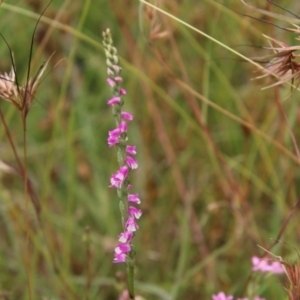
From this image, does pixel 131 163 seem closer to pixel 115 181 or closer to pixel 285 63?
pixel 115 181

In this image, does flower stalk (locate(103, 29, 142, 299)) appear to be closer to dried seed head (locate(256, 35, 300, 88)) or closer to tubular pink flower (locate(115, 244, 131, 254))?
tubular pink flower (locate(115, 244, 131, 254))

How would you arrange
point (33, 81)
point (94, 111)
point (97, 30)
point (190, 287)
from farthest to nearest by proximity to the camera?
point (97, 30), point (94, 111), point (190, 287), point (33, 81)

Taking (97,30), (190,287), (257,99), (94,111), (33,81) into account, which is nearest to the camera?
(33,81)

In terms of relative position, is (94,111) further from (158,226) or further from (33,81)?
(33,81)

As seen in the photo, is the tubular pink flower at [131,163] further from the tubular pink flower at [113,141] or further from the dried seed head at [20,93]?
the dried seed head at [20,93]

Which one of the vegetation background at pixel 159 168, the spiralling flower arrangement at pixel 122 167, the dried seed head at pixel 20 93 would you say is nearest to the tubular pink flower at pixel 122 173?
the spiralling flower arrangement at pixel 122 167

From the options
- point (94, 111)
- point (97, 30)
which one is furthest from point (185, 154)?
point (97, 30)

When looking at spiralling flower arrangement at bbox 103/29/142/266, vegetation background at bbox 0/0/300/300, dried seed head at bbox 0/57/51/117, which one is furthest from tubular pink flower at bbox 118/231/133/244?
vegetation background at bbox 0/0/300/300

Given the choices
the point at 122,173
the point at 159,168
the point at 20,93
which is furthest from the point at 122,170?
the point at 159,168
